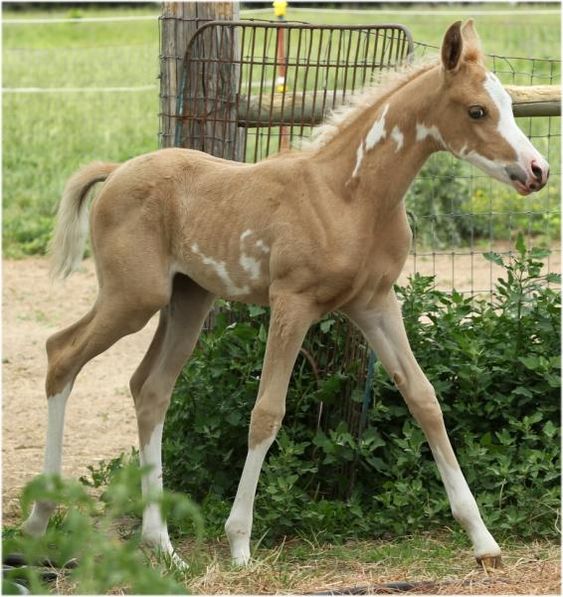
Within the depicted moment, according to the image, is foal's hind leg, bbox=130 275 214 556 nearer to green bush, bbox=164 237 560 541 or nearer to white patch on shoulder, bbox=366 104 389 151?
green bush, bbox=164 237 560 541

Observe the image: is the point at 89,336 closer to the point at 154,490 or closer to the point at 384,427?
the point at 154,490

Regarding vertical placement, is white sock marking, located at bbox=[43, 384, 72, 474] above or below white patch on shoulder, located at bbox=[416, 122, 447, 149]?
below

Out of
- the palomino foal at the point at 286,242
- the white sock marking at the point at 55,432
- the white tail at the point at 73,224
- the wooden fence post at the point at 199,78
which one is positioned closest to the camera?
the palomino foal at the point at 286,242

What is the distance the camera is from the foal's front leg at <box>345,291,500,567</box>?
4598mm

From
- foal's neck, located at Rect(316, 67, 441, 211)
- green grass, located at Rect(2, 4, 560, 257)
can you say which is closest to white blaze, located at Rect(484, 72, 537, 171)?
foal's neck, located at Rect(316, 67, 441, 211)

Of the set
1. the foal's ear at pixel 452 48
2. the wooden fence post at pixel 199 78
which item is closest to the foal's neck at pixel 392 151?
the foal's ear at pixel 452 48

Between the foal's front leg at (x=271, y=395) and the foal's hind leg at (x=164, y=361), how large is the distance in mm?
556

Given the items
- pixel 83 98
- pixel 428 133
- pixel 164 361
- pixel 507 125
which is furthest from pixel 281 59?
pixel 83 98

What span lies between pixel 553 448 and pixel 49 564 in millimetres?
2341

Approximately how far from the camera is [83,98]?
1469cm

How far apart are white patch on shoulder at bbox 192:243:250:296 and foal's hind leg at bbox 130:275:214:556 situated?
15.2 inches

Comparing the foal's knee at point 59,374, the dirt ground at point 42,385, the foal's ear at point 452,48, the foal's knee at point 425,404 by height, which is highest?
the foal's ear at point 452,48

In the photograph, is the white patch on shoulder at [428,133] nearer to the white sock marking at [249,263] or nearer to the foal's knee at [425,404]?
the white sock marking at [249,263]

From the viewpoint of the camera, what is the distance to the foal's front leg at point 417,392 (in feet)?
15.1
